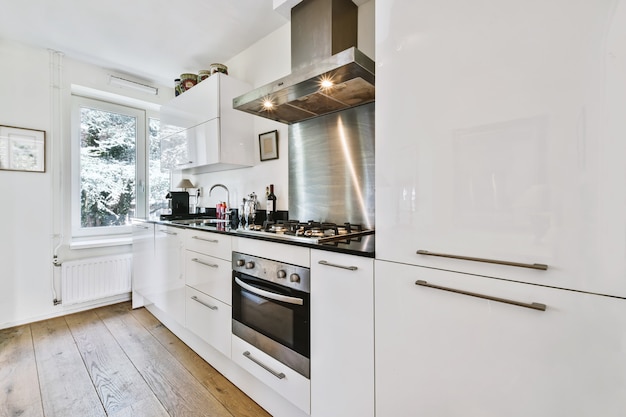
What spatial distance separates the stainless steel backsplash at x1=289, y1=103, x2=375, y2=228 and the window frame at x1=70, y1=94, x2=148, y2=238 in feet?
7.51

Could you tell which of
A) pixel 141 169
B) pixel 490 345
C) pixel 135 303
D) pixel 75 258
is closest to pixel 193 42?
pixel 141 169

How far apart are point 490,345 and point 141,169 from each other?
150 inches

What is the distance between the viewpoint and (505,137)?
0.76 m

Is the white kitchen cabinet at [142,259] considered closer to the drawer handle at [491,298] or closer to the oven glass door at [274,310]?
the oven glass door at [274,310]

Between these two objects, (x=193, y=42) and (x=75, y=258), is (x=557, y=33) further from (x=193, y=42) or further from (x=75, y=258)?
(x=75, y=258)

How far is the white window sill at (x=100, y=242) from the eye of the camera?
9.37 ft

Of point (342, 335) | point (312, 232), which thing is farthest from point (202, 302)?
point (342, 335)

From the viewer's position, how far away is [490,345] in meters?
0.78

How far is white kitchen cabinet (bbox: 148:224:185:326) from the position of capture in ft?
6.84

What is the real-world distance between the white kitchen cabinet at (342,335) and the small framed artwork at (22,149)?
3.04 m

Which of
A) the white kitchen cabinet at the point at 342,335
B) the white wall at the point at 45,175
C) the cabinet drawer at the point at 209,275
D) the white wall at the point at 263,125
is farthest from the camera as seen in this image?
the white wall at the point at 45,175

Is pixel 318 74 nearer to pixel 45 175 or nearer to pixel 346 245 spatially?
pixel 346 245

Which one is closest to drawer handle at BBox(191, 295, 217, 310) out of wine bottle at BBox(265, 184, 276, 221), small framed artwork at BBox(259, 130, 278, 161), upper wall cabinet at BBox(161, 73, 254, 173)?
wine bottle at BBox(265, 184, 276, 221)

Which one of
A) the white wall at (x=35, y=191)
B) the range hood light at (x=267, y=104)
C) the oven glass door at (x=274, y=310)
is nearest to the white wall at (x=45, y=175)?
the white wall at (x=35, y=191)
